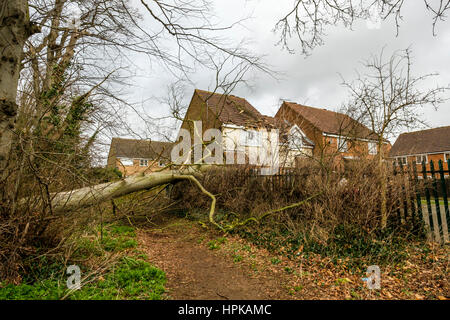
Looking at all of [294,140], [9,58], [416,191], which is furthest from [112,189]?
[294,140]

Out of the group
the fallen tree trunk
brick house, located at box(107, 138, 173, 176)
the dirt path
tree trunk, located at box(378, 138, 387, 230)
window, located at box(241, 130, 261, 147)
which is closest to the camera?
the dirt path

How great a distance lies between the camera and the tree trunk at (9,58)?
3197 millimetres

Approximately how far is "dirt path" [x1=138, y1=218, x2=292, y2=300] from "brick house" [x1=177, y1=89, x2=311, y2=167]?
163 inches

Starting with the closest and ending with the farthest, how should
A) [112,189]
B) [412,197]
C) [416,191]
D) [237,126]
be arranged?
[412,197] < [416,191] < [112,189] < [237,126]

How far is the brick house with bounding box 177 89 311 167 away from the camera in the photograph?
10.5 metres

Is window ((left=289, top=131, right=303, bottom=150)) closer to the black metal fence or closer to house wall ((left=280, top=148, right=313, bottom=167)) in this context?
house wall ((left=280, top=148, right=313, bottom=167))

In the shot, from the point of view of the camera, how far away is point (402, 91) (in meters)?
4.83

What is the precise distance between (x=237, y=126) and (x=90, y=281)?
16.4 meters

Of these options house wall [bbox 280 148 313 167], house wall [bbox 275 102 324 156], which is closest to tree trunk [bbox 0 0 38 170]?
house wall [bbox 280 148 313 167]

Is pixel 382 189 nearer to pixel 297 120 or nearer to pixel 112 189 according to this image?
pixel 112 189

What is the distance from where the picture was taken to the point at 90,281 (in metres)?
3.40

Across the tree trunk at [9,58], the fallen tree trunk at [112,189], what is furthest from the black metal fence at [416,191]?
the tree trunk at [9,58]

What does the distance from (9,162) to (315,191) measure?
21.5ft
